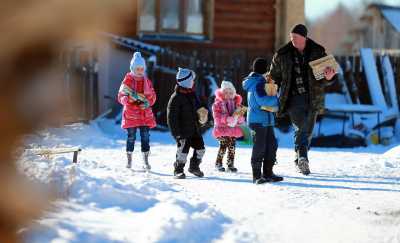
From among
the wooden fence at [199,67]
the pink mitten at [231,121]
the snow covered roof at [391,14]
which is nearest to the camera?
the pink mitten at [231,121]

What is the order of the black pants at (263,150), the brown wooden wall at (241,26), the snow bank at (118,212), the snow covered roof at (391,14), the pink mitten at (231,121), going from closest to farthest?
the snow bank at (118,212) < the black pants at (263,150) < the pink mitten at (231,121) < the brown wooden wall at (241,26) < the snow covered roof at (391,14)

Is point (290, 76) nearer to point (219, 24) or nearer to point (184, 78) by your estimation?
point (184, 78)

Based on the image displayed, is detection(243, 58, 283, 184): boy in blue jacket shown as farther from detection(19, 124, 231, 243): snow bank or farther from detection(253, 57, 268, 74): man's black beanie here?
detection(19, 124, 231, 243): snow bank

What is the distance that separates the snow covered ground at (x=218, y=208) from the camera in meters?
3.85

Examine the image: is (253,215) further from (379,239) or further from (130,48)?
(130,48)

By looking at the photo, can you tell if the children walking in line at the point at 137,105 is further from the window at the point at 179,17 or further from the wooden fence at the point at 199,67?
the window at the point at 179,17

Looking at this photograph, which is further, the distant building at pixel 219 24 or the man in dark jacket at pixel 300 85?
the distant building at pixel 219 24

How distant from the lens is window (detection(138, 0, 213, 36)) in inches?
659

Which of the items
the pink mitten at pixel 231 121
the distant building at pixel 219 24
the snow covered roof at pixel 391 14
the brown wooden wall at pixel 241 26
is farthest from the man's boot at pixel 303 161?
the snow covered roof at pixel 391 14

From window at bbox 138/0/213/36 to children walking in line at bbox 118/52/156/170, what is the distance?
8.78m

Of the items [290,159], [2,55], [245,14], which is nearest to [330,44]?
[245,14]

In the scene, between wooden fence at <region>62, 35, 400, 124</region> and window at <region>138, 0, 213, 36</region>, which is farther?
window at <region>138, 0, 213, 36</region>

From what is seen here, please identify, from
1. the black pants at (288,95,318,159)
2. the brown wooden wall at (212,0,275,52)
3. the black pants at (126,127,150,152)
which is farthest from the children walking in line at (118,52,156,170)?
the brown wooden wall at (212,0,275,52)

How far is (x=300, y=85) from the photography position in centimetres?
730
